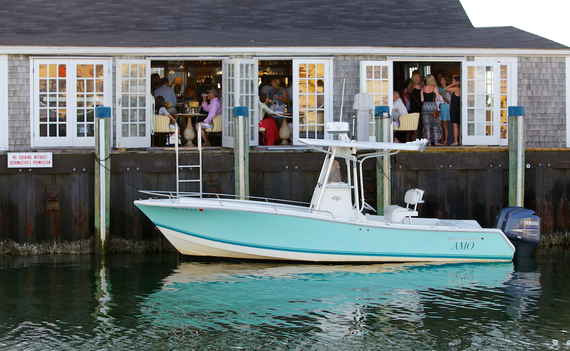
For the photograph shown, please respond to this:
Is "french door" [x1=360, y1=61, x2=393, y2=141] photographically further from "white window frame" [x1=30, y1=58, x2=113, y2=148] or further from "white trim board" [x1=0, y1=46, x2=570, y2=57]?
"white window frame" [x1=30, y1=58, x2=113, y2=148]

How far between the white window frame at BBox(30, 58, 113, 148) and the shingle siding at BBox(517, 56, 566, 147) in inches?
298

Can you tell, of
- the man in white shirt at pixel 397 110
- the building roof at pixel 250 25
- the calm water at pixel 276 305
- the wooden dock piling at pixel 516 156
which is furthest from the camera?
the man in white shirt at pixel 397 110

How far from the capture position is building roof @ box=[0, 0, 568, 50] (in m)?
12.9

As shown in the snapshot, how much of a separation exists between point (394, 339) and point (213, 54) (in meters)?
6.76

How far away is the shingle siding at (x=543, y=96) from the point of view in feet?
42.4

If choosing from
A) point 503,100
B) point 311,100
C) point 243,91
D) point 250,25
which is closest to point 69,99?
point 243,91

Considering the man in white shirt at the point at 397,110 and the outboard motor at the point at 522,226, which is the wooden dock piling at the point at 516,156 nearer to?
the outboard motor at the point at 522,226

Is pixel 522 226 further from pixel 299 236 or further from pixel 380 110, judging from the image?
pixel 299 236

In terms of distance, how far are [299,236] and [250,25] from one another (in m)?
6.60

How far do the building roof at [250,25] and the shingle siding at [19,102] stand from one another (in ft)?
1.22

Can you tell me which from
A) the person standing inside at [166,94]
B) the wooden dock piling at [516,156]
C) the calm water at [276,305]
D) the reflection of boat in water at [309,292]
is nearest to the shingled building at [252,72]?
the person standing inside at [166,94]

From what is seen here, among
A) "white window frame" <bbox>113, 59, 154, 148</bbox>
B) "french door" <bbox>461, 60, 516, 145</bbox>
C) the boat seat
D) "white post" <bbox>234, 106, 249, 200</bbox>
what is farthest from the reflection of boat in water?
"french door" <bbox>461, 60, 516, 145</bbox>

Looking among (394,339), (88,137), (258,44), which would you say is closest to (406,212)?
(394,339)

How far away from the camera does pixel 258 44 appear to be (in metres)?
12.6
